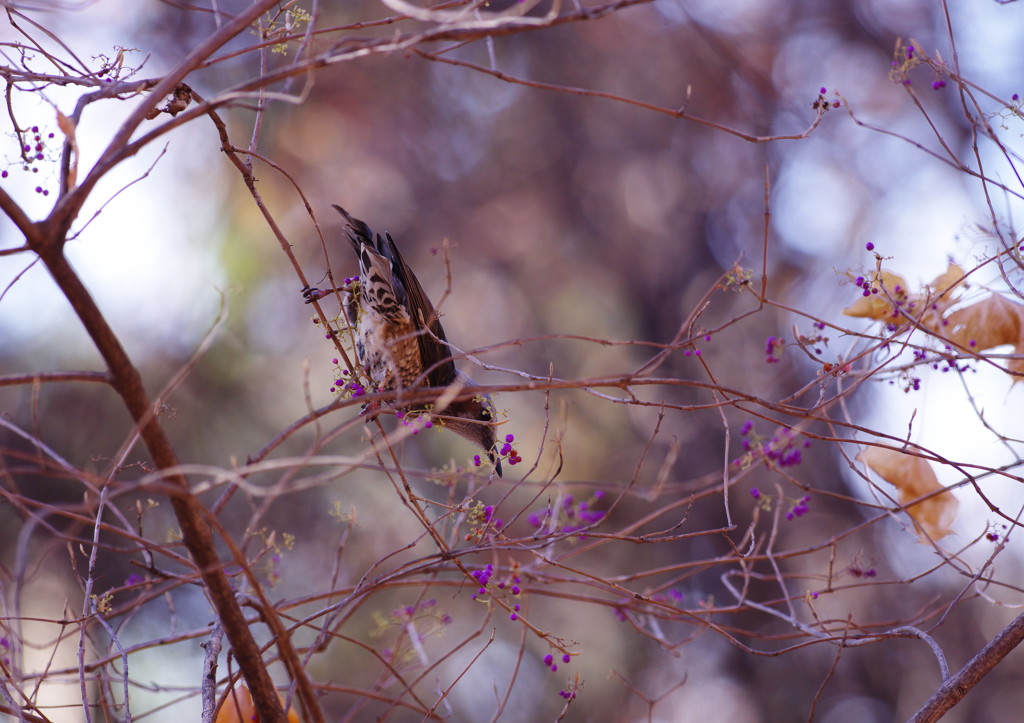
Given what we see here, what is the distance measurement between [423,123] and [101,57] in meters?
5.51

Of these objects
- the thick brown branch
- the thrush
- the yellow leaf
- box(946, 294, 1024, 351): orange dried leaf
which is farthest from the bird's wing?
the thick brown branch

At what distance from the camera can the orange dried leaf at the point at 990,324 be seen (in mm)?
2322

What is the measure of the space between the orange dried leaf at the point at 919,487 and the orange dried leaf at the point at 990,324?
0.35m

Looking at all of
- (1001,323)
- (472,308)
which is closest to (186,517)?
(1001,323)

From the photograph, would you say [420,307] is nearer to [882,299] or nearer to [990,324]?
[882,299]

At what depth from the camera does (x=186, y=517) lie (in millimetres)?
1463

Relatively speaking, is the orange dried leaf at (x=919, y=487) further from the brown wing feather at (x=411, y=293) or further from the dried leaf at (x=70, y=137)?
the dried leaf at (x=70, y=137)

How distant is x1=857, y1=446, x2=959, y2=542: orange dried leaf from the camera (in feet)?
7.91

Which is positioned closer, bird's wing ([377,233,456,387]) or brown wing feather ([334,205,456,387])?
brown wing feather ([334,205,456,387])

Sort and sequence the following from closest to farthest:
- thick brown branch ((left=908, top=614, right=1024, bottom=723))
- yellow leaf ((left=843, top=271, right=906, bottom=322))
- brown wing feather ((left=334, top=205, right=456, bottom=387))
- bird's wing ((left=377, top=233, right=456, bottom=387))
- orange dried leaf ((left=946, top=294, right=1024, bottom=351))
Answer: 1. thick brown branch ((left=908, top=614, right=1024, bottom=723))
2. yellow leaf ((left=843, top=271, right=906, bottom=322))
3. orange dried leaf ((left=946, top=294, right=1024, bottom=351))
4. brown wing feather ((left=334, top=205, right=456, bottom=387))
5. bird's wing ((left=377, top=233, right=456, bottom=387))

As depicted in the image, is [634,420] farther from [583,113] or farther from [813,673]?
[583,113]

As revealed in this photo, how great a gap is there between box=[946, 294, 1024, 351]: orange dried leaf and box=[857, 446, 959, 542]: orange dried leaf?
35 centimetres

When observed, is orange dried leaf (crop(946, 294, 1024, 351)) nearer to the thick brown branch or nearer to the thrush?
the thick brown branch

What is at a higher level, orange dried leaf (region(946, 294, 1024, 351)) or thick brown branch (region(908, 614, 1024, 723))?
orange dried leaf (region(946, 294, 1024, 351))
